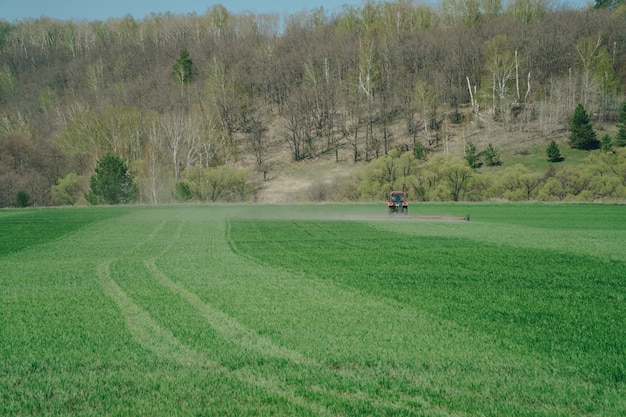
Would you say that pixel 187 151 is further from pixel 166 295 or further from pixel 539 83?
pixel 166 295

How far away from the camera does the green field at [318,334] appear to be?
6711 mm

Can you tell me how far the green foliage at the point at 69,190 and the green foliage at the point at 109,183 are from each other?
372 cm

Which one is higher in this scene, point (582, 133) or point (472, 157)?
point (582, 133)

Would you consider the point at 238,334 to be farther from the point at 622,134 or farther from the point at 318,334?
the point at 622,134

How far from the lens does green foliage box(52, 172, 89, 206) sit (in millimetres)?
76625

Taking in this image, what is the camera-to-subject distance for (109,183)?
239 feet

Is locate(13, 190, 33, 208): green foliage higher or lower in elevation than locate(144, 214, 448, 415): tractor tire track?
higher

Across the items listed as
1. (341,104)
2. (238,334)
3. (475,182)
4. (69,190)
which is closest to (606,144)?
(475,182)

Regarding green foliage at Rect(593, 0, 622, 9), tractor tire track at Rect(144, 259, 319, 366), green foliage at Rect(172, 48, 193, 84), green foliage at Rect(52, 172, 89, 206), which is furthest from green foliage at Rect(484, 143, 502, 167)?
green foliage at Rect(593, 0, 622, 9)

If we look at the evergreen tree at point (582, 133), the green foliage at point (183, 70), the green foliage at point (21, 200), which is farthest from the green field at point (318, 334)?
the green foliage at point (183, 70)

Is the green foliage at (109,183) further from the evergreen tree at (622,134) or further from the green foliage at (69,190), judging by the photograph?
the evergreen tree at (622,134)

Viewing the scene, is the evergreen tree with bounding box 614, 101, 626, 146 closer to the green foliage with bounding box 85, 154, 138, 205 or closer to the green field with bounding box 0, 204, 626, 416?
the green field with bounding box 0, 204, 626, 416

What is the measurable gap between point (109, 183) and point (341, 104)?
5453 centimetres

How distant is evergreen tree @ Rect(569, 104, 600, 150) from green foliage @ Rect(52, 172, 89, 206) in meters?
73.7
